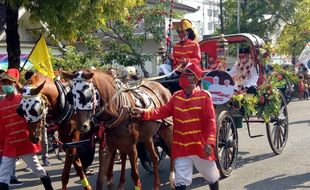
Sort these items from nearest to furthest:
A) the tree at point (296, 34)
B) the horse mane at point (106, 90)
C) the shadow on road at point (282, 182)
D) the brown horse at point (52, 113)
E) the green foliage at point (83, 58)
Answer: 1. the brown horse at point (52, 113)
2. the horse mane at point (106, 90)
3. the shadow on road at point (282, 182)
4. the green foliage at point (83, 58)
5. the tree at point (296, 34)

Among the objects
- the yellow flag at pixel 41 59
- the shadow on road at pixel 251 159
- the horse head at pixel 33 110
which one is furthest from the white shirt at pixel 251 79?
the horse head at pixel 33 110

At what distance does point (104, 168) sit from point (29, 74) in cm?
175

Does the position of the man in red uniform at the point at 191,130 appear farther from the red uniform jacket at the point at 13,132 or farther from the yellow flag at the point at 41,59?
the yellow flag at the point at 41,59

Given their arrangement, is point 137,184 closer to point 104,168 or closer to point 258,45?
point 104,168

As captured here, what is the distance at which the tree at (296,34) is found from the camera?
27.8 meters

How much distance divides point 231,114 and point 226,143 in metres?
0.87

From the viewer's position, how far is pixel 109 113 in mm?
5664

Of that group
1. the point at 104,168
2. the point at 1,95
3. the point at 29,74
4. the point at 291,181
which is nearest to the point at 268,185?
the point at 291,181

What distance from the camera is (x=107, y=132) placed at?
585 centimetres

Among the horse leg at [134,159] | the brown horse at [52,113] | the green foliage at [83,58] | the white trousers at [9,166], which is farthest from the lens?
the green foliage at [83,58]

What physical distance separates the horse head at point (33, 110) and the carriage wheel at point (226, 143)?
2906 millimetres

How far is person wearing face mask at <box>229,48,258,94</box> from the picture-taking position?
29.2ft

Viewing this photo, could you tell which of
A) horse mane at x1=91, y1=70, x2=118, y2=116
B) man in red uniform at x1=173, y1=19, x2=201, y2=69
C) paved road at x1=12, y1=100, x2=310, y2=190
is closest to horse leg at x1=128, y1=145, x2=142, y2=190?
horse mane at x1=91, y1=70, x2=118, y2=116

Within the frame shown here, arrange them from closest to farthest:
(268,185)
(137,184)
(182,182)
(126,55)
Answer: (182,182) < (137,184) < (268,185) < (126,55)
